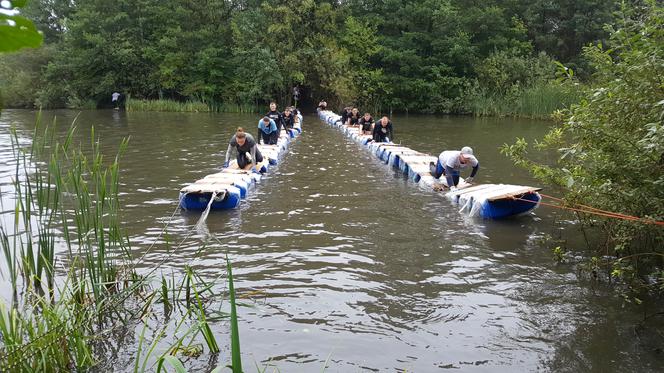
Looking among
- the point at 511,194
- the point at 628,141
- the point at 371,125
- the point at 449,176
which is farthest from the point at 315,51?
the point at 628,141

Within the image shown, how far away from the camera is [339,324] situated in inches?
187

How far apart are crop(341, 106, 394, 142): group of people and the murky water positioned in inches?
194

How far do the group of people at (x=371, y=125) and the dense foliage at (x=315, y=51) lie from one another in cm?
1057

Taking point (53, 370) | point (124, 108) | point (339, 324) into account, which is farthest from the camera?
point (124, 108)

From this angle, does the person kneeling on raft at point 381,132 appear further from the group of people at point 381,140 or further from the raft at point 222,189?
the raft at point 222,189

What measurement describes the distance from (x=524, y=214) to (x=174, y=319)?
6.16 meters

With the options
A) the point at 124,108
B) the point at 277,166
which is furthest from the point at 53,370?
the point at 124,108

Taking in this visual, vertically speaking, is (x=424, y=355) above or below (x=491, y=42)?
below

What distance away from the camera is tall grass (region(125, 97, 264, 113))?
3316 centimetres

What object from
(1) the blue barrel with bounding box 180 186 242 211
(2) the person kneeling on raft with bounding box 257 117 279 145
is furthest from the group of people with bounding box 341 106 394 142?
(1) the blue barrel with bounding box 180 186 242 211

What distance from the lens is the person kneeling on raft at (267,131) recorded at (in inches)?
594

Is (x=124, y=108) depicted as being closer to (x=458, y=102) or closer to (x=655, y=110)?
(x=458, y=102)

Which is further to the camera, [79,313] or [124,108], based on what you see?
[124,108]

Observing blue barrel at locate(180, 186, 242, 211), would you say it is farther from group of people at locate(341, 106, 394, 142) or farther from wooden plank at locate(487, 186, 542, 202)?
group of people at locate(341, 106, 394, 142)
